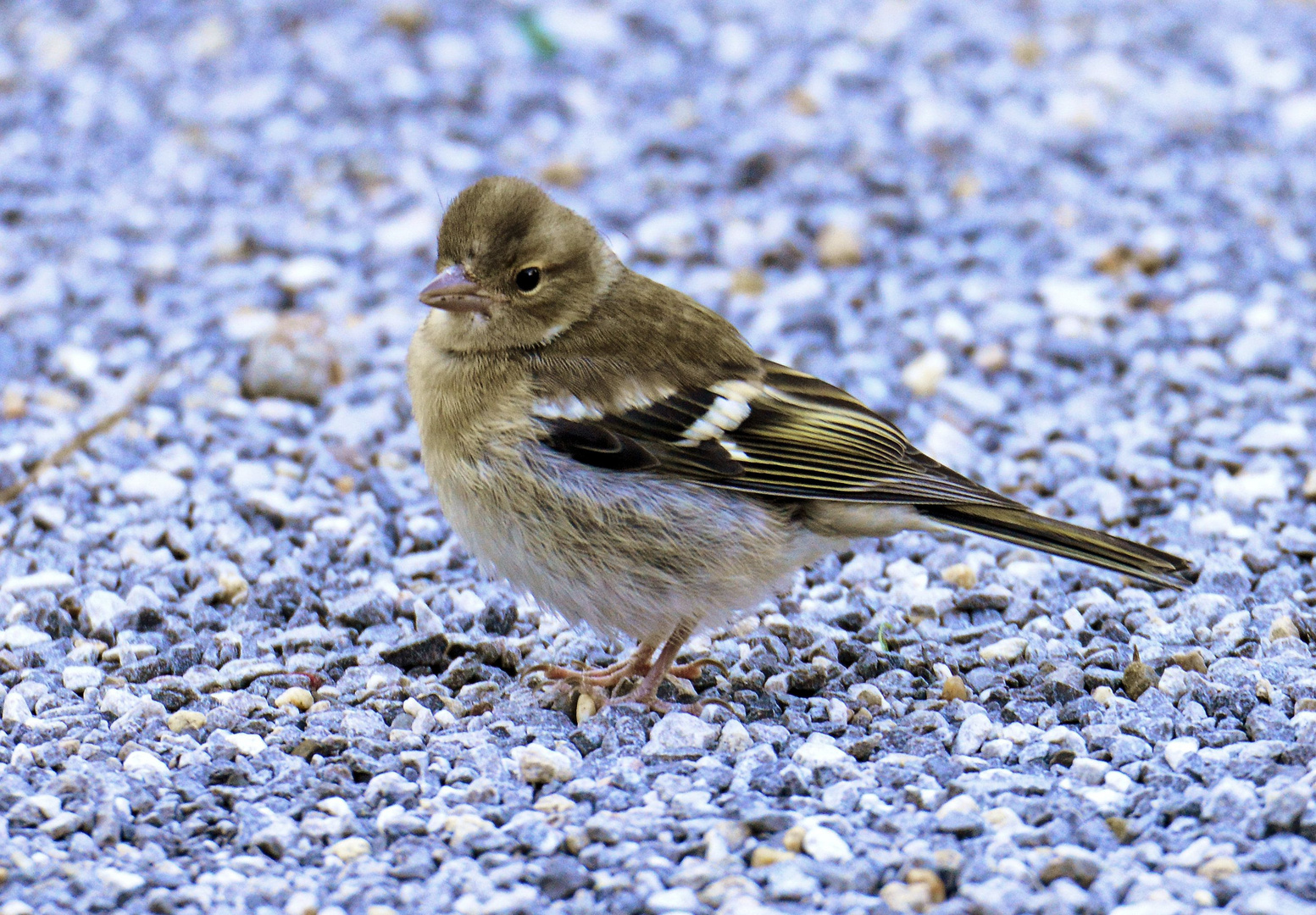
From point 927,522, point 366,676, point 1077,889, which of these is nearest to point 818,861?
point 1077,889

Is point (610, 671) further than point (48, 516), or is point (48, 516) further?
point (48, 516)

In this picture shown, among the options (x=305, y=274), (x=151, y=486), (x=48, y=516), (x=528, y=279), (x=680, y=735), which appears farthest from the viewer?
(x=305, y=274)

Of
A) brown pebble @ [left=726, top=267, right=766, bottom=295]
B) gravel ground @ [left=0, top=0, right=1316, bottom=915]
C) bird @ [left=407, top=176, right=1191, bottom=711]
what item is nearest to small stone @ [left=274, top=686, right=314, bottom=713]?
gravel ground @ [left=0, top=0, right=1316, bottom=915]

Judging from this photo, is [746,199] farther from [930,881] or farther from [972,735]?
[930,881]

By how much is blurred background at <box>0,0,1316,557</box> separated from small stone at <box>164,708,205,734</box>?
1437 millimetres

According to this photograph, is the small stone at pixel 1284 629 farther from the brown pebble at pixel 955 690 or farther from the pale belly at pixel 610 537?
the pale belly at pixel 610 537

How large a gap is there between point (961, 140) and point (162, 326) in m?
3.84

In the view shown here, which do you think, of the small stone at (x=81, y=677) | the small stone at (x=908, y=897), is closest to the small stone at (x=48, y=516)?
the small stone at (x=81, y=677)

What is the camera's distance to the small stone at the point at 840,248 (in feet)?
22.0

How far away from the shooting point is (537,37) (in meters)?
8.17

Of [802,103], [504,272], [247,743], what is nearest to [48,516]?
[247,743]

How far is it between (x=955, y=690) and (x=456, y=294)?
1.66m

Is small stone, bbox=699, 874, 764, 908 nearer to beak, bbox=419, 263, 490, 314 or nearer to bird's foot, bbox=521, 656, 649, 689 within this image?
bird's foot, bbox=521, 656, 649, 689

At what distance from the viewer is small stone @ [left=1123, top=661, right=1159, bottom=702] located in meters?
3.90
